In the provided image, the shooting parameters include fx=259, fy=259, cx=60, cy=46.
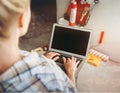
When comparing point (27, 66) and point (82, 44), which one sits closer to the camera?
point (27, 66)

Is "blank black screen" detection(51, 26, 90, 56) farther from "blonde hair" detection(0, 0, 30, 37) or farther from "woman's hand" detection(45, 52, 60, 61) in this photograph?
"blonde hair" detection(0, 0, 30, 37)

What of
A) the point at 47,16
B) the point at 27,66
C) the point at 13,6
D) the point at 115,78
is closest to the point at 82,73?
the point at 115,78

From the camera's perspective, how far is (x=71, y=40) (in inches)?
61.4

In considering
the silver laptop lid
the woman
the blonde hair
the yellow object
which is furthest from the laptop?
the blonde hair

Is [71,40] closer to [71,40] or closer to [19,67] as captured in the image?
[71,40]

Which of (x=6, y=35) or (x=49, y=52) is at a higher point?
(x=6, y=35)

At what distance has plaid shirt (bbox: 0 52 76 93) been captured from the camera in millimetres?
819

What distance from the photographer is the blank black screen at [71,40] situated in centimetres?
155

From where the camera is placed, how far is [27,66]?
841mm

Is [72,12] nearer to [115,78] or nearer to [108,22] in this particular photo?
[108,22]

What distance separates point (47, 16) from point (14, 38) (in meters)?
1.11

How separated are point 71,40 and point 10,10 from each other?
0.84 metres

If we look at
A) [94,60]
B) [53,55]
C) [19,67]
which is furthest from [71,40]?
[19,67]

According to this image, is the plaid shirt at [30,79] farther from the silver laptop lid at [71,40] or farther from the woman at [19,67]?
the silver laptop lid at [71,40]
